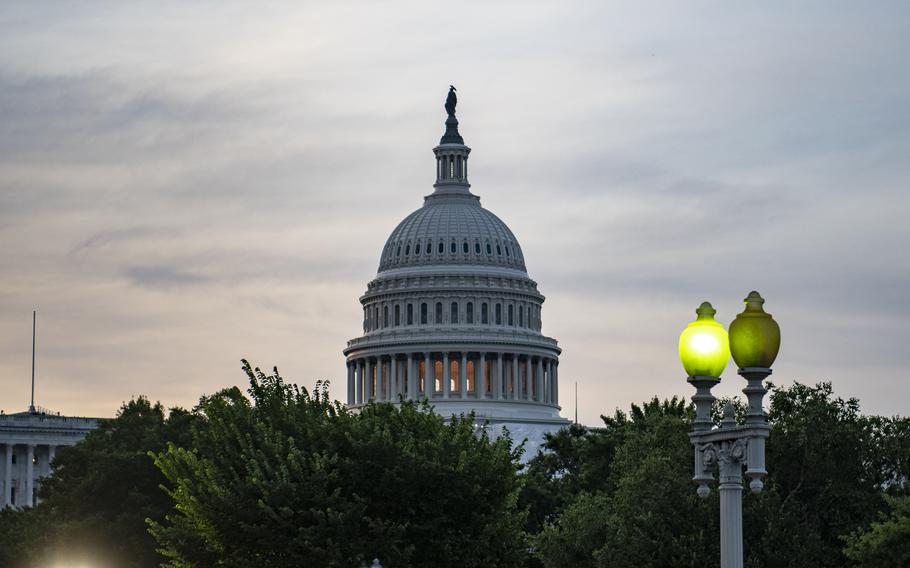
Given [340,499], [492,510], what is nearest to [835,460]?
[492,510]

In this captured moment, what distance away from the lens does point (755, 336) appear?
25.0 m

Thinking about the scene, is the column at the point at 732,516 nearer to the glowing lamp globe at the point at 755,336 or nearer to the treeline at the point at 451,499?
the glowing lamp globe at the point at 755,336

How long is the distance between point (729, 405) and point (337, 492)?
39.2m

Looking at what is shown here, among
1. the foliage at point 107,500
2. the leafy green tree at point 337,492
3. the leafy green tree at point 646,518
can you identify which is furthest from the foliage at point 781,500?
the foliage at point 107,500

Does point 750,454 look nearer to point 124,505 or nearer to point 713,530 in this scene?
point 713,530

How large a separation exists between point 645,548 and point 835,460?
9045mm

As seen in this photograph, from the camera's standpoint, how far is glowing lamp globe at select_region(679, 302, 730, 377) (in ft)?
84.4

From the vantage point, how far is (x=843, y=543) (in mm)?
81000

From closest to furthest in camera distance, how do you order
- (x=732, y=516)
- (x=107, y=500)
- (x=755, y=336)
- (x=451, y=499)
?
(x=755, y=336)
(x=732, y=516)
(x=451, y=499)
(x=107, y=500)

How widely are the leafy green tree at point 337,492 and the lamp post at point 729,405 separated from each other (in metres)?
37.5

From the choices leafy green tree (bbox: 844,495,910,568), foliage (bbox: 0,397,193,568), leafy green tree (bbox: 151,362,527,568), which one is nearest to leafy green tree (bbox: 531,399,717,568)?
leafy green tree (bbox: 844,495,910,568)

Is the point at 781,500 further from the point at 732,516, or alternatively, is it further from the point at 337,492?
the point at 732,516

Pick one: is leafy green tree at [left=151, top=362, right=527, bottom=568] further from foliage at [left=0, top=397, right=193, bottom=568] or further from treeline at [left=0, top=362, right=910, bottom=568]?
foliage at [left=0, top=397, right=193, bottom=568]

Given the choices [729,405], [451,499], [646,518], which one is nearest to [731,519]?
[729,405]
